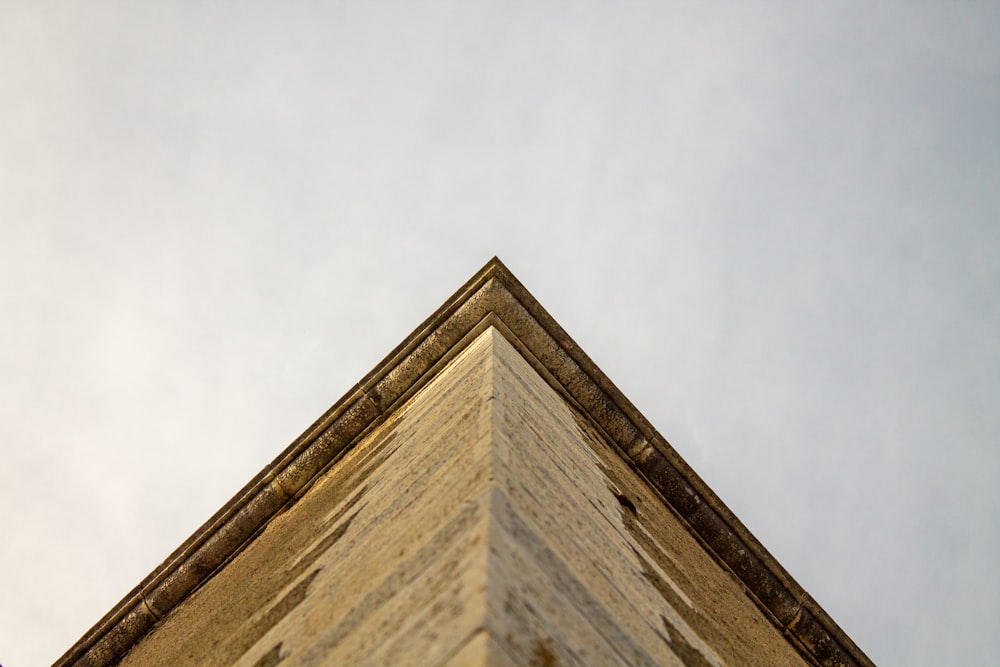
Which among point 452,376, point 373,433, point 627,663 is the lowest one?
point 627,663

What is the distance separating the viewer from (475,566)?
1426mm

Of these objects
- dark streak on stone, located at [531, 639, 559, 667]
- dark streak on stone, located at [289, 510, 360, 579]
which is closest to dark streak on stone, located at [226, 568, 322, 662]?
dark streak on stone, located at [289, 510, 360, 579]

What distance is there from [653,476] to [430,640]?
304 centimetres

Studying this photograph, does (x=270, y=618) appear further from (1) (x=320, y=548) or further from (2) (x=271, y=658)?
(2) (x=271, y=658)

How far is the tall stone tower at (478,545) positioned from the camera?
1.48 meters

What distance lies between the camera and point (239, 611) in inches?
107

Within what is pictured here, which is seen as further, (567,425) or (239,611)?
(567,425)

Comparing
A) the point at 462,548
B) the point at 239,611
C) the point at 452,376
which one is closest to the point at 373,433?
the point at 452,376

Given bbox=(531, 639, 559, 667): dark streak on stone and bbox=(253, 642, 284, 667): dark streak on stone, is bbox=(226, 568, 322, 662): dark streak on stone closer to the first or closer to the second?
bbox=(253, 642, 284, 667): dark streak on stone

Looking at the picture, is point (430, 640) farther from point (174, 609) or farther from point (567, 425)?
point (174, 609)

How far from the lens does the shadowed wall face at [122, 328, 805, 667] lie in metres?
1.41

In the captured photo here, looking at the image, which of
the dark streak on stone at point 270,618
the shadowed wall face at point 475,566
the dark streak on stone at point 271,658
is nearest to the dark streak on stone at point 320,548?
the shadowed wall face at point 475,566

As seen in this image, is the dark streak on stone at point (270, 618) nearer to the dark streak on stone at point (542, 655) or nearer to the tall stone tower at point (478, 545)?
the tall stone tower at point (478, 545)

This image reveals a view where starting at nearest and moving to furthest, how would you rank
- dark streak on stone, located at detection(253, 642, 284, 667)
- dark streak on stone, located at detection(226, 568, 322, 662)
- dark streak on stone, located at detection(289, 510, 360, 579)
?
dark streak on stone, located at detection(253, 642, 284, 667)
dark streak on stone, located at detection(226, 568, 322, 662)
dark streak on stone, located at detection(289, 510, 360, 579)
